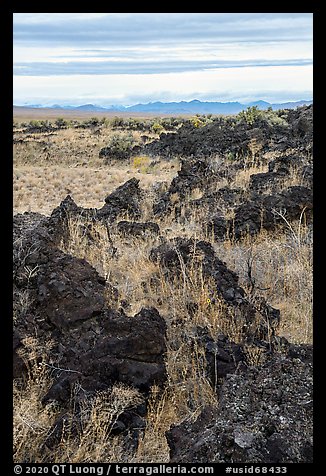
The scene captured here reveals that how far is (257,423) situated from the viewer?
2.73 meters

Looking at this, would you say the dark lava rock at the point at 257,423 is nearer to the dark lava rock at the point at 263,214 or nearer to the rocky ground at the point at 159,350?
the rocky ground at the point at 159,350

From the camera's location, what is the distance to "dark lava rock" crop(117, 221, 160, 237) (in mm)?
7469

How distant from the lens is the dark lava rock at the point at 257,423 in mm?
2580

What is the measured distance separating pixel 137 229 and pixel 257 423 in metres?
5.09

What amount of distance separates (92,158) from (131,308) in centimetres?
1739

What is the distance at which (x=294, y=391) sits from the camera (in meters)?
2.94

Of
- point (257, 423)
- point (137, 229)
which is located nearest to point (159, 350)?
point (257, 423)

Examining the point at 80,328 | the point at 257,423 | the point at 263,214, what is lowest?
the point at 257,423

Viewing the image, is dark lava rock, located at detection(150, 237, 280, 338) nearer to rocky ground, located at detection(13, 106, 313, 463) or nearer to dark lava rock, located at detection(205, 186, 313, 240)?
rocky ground, located at detection(13, 106, 313, 463)

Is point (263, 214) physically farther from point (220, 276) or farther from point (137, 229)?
point (220, 276)

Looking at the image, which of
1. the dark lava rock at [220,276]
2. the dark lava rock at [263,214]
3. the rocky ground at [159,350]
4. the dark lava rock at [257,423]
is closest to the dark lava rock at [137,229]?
the rocky ground at [159,350]

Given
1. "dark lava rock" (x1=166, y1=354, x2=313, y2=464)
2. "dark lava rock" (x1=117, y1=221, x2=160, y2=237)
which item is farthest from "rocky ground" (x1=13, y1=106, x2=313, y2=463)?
"dark lava rock" (x1=117, y1=221, x2=160, y2=237)
